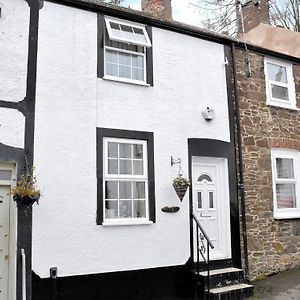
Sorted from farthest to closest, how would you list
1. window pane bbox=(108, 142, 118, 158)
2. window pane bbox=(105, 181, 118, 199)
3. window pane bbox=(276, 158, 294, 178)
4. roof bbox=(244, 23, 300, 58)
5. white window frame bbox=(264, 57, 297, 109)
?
roof bbox=(244, 23, 300, 58), white window frame bbox=(264, 57, 297, 109), window pane bbox=(276, 158, 294, 178), window pane bbox=(108, 142, 118, 158), window pane bbox=(105, 181, 118, 199)

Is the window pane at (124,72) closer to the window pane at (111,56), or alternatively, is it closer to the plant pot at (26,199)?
the window pane at (111,56)

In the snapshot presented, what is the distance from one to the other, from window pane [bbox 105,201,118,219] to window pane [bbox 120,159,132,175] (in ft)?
2.08

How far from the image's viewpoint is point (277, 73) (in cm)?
1043

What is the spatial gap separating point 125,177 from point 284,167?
466cm

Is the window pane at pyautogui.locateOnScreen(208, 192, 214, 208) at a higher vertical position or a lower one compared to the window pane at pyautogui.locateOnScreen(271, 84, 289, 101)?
lower

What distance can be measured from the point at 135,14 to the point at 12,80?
300 cm

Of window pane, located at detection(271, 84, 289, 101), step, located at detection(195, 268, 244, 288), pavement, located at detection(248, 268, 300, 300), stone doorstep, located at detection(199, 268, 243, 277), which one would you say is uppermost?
window pane, located at detection(271, 84, 289, 101)

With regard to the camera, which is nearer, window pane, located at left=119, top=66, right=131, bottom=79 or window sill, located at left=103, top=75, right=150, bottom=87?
window sill, located at left=103, top=75, right=150, bottom=87

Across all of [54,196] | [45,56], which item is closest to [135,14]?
[45,56]

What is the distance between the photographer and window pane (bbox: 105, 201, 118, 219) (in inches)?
287

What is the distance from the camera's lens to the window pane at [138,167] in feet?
25.4

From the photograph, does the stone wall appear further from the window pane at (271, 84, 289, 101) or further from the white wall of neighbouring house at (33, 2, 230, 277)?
the white wall of neighbouring house at (33, 2, 230, 277)

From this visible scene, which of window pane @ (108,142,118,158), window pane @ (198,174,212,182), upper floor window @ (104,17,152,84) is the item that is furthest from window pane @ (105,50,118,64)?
window pane @ (198,174,212,182)

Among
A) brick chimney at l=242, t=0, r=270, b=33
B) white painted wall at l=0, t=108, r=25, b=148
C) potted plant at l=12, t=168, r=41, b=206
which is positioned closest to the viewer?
potted plant at l=12, t=168, r=41, b=206
